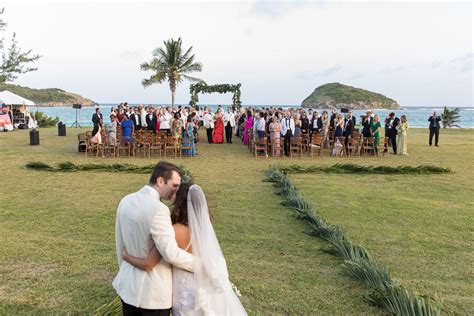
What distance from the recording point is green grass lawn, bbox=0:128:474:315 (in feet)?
15.2

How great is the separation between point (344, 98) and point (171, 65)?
391 feet

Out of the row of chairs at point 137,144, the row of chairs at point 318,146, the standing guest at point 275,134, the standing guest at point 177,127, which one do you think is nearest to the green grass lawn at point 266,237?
the row of chairs at point 137,144

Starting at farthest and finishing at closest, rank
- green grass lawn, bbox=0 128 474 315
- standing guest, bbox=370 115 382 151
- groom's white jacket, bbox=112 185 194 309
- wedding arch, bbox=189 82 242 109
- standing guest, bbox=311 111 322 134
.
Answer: wedding arch, bbox=189 82 242 109 < standing guest, bbox=311 111 322 134 < standing guest, bbox=370 115 382 151 < green grass lawn, bbox=0 128 474 315 < groom's white jacket, bbox=112 185 194 309

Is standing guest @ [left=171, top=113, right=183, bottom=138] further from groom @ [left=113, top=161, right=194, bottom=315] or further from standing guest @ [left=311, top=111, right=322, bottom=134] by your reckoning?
groom @ [left=113, top=161, right=194, bottom=315]

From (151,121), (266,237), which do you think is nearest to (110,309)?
(266,237)

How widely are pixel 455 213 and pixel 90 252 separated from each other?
22.3 ft

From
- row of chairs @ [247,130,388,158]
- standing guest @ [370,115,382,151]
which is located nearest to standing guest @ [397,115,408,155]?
row of chairs @ [247,130,388,158]

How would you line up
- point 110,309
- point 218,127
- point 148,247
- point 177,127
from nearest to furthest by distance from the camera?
point 148,247, point 110,309, point 177,127, point 218,127

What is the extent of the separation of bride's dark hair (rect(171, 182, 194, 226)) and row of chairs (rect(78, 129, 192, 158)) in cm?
1342

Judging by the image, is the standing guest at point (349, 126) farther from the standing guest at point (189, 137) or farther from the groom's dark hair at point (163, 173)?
the groom's dark hair at point (163, 173)

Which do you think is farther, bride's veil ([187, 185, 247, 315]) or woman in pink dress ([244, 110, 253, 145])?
woman in pink dress ([244, 110, 253, 145])

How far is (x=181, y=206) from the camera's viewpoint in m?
2.71

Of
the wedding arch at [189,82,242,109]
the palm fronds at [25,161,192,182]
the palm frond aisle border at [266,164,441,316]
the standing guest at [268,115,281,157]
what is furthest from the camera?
the wedding arch at [189,82,242,109]

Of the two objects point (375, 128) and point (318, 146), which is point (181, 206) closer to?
point (318, 146)
